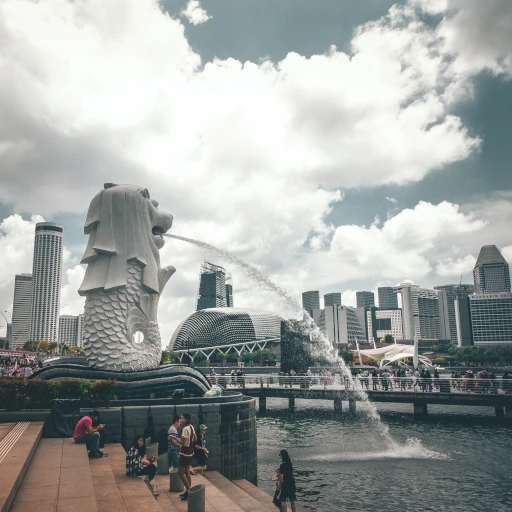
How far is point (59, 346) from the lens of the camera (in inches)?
5458

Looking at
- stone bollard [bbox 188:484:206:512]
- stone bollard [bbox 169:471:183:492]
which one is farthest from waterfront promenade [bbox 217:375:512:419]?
stone bollard [bbox 188:484:206:512]

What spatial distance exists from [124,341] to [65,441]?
8.14 metres

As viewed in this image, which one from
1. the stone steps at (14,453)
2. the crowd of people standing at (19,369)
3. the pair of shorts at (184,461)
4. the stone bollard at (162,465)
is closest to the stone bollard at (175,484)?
the pair of shorts at (184,461)

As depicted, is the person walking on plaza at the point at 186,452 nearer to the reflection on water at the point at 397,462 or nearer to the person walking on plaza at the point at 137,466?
the person walking on plaza at the point at 137,466

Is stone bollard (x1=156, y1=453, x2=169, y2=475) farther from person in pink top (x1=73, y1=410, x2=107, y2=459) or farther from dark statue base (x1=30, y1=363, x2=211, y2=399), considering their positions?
dark statue base (x1=30, y1=363, x2=211, y2=399)

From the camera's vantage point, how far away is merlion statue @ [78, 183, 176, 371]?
20.2 metres

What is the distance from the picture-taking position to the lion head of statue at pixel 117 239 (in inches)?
834

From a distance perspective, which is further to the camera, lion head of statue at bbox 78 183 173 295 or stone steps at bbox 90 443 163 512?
lion head of statue at bbox 78 183 173 295

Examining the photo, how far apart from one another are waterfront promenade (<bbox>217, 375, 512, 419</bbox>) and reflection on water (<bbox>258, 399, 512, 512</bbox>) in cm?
113

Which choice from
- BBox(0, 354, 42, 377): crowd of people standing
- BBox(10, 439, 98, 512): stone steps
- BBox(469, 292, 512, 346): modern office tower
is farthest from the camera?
BBox(469, 292, 512, 346): modern office tower

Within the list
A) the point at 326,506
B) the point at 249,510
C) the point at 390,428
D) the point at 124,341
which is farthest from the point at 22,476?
the point at 390,428

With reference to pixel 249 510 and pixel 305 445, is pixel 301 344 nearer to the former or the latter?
pixel 305 445

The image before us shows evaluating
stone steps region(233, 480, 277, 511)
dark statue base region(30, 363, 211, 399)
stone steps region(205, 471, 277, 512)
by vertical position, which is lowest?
stone steps region(233, 480, 277, 511)

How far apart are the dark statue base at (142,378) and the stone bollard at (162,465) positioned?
633 centimetres
